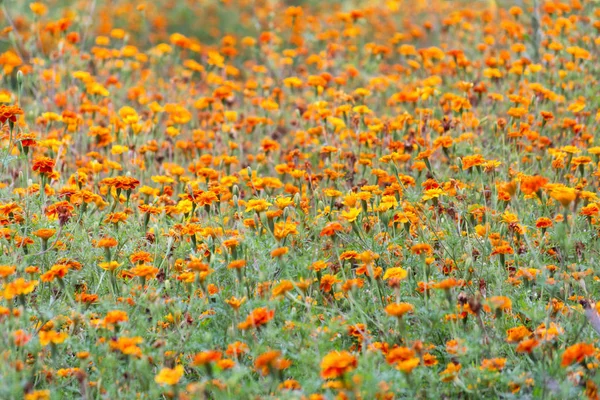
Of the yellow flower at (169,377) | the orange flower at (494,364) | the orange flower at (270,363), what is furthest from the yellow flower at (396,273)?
the yellow flower at (169,377)

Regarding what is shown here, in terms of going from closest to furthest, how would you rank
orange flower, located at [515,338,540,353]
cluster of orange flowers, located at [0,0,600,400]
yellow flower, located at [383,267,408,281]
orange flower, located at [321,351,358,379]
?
orange flower, located at [321,351,358,379]
orange flower, located at [515,338,540,353]
cluster of orange flowers, located at [0,0,600,400]
yellow flower, located at [383,267,408,281]

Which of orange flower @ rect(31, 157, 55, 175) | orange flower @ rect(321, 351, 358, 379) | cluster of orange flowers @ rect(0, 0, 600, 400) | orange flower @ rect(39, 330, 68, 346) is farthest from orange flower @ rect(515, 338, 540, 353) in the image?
orange flower @ rect(31, 157, 55, 175)

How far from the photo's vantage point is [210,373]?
2209 millimetres

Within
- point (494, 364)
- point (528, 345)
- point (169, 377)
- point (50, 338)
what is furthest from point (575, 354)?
point (50, 338)

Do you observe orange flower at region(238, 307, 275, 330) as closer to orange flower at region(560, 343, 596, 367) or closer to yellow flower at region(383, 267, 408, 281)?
yellow flower at region(383, 267, 408, 281)

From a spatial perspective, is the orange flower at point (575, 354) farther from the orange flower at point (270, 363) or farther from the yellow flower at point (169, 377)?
the yellow flower at point (169, 377)

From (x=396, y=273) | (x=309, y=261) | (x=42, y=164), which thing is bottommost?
(x=309, y=261)

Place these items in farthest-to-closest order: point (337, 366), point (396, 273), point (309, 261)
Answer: point (309, 261)
point (396, 273)
point (337, 366)

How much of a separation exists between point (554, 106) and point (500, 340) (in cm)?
303

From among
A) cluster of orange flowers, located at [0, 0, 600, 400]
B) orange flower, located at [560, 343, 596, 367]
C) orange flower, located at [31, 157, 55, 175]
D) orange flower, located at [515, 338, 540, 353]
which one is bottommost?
cluster of orange flowers, located at [0, 0, 600, 400]

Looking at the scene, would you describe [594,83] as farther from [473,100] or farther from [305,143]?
[305,143]

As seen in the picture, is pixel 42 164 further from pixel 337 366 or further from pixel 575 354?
pixel 575 354

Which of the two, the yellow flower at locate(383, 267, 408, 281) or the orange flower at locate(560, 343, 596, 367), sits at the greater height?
the orange flower at locate(560, 343, 596, 367)

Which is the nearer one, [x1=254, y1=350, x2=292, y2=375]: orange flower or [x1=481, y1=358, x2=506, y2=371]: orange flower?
[x1=254, y1=350, x2=292, y2=375]: orange flower
